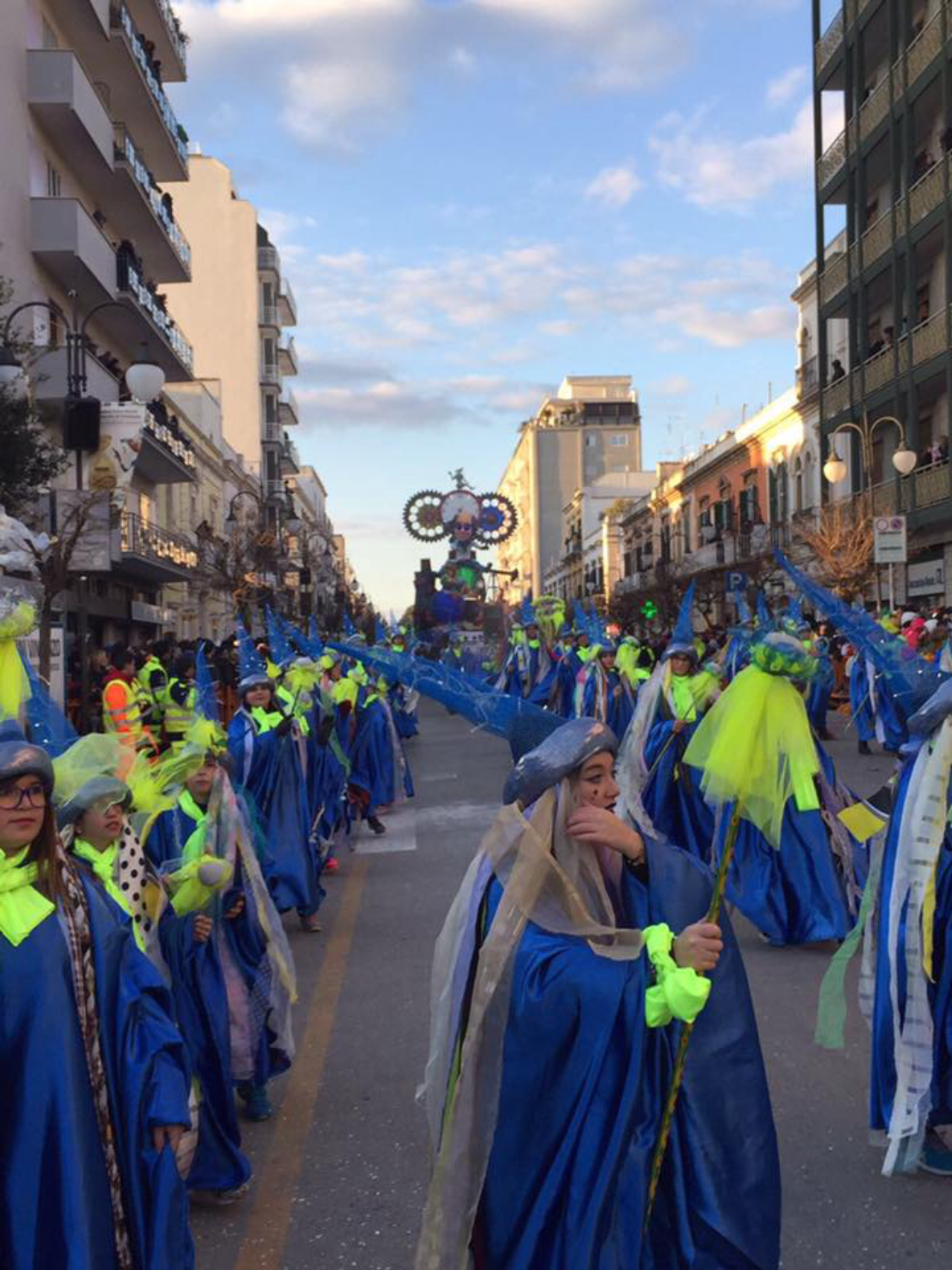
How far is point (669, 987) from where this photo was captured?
2648mm

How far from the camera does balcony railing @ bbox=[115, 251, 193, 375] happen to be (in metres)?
26.9

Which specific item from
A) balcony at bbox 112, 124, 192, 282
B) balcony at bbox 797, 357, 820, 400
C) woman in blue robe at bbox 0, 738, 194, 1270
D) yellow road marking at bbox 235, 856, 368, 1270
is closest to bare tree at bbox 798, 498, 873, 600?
balcony at bbox 797, 357, 820, 400

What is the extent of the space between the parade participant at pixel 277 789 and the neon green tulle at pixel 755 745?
13.4ft

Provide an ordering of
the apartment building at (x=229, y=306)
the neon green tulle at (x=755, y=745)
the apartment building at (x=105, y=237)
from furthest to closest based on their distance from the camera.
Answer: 1. the apartment building at (x=229, y=306)
2. the apartment building at (x=105, y=237)
3. the neon green tulle at (x=755, y=745)

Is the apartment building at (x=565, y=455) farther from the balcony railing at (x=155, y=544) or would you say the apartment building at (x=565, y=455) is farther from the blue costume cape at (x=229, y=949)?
the blue costume cape at (x=229, y=949)

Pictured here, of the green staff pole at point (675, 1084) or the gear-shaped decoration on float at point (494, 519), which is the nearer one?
the green staff pole at point (675, 1084)

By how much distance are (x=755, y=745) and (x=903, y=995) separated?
1.39 metres

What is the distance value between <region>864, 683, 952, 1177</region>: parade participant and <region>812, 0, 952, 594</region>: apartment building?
21.5 m

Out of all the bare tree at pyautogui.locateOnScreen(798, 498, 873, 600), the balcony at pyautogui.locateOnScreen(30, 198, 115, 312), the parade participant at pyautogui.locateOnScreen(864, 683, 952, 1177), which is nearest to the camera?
the parade participant at pyautogui.locateOnScreen(864, 683, 952, 1177)

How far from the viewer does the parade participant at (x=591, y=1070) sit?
2764 millimetres

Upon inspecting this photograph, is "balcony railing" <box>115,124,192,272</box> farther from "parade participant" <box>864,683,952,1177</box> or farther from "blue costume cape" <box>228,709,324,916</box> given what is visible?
"parade participant" <box>864,683,952,1177</box>

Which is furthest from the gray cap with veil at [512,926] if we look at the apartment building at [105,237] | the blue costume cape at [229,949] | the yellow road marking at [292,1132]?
the apartment building at [105,237]

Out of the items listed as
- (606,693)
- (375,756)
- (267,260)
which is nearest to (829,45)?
(606,693)

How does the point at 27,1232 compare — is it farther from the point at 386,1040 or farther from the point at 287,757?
the point at 287,757
